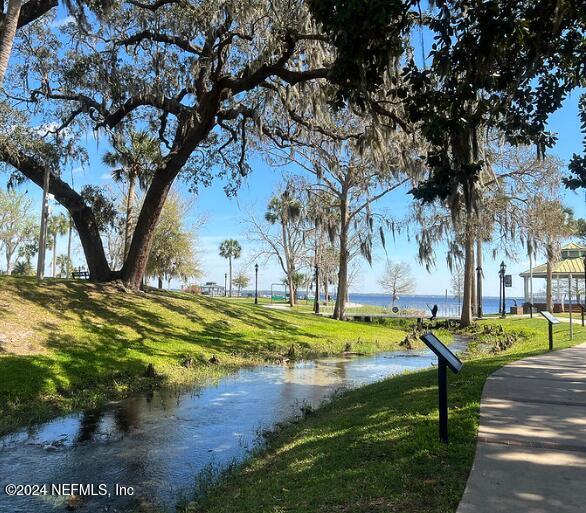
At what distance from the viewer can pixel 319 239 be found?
4172 cm

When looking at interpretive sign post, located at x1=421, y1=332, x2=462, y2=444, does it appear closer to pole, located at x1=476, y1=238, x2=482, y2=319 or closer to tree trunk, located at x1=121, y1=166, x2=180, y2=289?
tree trunk, located at x1=121, y1=166, x2=180, y2=289

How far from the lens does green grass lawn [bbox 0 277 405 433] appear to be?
938cm

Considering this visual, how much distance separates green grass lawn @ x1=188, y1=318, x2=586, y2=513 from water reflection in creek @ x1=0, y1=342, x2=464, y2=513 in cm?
70

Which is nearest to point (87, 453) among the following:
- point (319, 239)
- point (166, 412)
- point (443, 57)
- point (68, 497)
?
point (68, 497)

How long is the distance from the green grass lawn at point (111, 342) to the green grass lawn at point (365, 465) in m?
4.48

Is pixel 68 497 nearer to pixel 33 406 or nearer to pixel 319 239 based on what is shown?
pixel 33 406

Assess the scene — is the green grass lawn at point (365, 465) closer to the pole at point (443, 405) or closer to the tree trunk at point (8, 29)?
the pole at point (443, 405)

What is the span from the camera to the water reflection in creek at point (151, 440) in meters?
5.50

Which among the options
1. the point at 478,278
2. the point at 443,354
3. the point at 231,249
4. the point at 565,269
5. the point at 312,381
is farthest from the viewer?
the point at 231,249

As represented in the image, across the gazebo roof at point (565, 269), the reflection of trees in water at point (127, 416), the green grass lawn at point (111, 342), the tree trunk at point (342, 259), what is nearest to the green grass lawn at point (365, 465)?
the reflection of trees in water at point (127, 416)

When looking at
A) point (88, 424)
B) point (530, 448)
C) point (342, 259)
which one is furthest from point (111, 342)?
point (342, 259)

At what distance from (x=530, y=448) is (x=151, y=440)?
484cm

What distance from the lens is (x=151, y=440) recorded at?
708 centimetres

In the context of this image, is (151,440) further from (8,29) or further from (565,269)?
(565,269)
